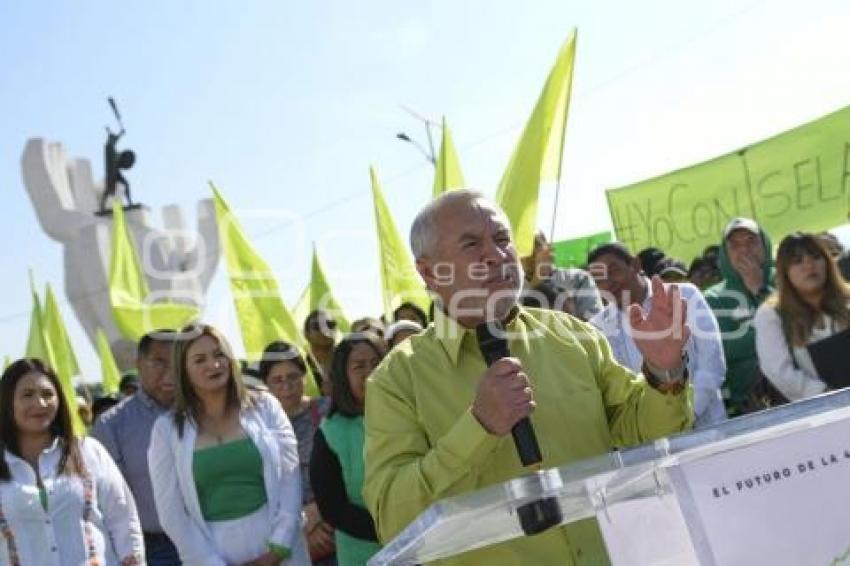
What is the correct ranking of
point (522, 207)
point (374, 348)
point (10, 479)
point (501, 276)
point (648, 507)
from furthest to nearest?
point (522, 207) → point (374, 348) → point (10, 479) → point (501, 276) → point (648, 507)

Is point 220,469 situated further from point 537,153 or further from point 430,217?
point 537,153

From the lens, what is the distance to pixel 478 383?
6.59ft

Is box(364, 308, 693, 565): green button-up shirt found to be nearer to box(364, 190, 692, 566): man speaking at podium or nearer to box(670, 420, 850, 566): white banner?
box(364, 190, 692, 566): man speaking at podium

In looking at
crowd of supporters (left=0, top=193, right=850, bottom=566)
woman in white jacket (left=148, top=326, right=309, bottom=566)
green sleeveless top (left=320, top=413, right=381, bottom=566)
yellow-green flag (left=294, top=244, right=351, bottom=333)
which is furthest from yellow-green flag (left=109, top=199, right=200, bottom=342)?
green sleeveless top (left=320, top=413, right=381, bottom=566)

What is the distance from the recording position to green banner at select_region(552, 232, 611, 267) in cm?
1280

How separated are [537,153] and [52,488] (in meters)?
3.88

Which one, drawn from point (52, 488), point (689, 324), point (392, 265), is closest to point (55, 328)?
point (392, 265)

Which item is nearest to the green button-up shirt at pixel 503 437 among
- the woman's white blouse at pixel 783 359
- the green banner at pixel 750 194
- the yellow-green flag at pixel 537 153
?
the woman's white blouse at pixel 783 359

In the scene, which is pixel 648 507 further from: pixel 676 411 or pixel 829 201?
pixel 829 201

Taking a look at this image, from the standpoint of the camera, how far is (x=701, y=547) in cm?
130

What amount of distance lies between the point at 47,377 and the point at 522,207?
3312 millimetres

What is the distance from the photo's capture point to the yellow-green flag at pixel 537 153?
6719mm

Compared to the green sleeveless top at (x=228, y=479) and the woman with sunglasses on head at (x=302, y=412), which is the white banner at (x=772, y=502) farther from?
the woman with sunglasses on head at (x=302, y=412)

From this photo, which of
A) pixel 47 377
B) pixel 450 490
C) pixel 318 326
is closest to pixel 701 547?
pixel 450 490
